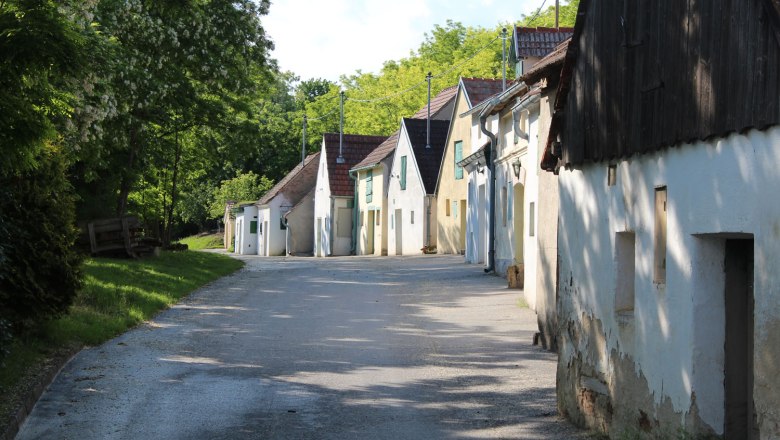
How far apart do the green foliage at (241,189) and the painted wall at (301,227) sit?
1385cm

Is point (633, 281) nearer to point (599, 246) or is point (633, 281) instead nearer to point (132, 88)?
point (599, 246)

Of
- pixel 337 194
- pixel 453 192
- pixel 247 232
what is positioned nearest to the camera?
pixel 453 192

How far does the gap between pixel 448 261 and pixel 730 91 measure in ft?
95.3

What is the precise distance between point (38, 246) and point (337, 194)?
43.0 meters

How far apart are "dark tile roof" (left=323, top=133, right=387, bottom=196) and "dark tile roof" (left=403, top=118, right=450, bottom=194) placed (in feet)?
34.9

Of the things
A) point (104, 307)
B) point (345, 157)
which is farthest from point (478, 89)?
point (104, 307)

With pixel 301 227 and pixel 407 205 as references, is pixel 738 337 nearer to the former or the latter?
pixel 407 205

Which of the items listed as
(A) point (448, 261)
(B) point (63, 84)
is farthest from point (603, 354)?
(A) point (448, 261)

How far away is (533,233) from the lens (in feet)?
65.0

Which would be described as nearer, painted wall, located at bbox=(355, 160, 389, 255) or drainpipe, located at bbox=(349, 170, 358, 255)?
painted wall, located at bbox=(355, 160, 389, 255)

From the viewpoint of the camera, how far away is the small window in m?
8.63

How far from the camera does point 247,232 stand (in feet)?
218

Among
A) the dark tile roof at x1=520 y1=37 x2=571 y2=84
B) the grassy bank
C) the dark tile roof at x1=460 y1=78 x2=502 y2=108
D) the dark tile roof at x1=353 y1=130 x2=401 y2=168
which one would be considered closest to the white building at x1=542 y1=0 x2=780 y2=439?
the dark tile roof at x1=520 y1=37 x2=571 y2=84

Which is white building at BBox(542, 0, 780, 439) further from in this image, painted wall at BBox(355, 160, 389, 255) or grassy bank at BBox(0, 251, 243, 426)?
painted wall at BBox(355, 160, 389, 255)
